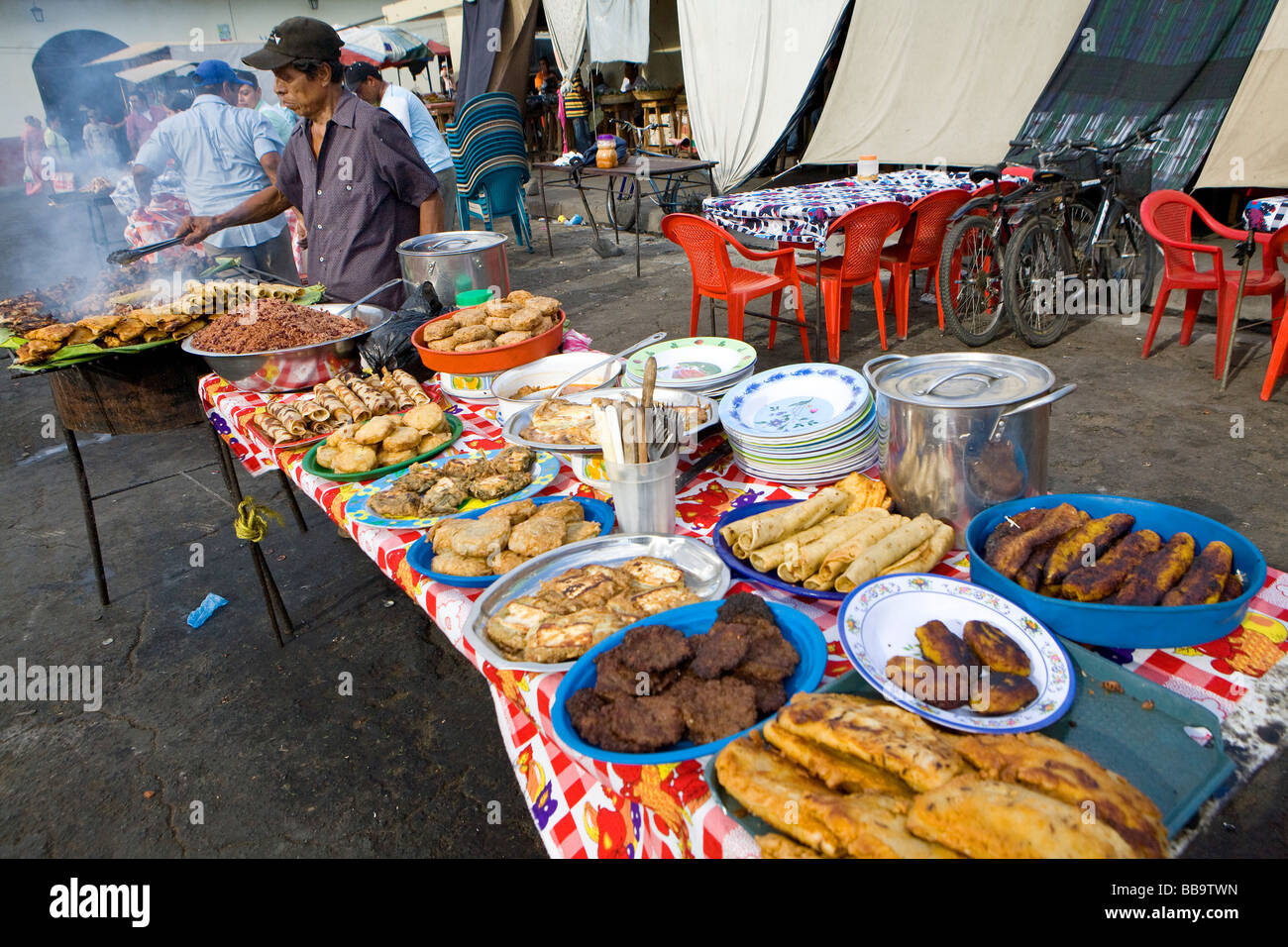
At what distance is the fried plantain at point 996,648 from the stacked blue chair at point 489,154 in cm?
990

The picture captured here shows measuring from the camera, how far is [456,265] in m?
3.47

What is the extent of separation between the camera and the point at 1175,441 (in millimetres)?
4777

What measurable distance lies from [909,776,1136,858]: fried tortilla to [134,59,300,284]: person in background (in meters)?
6.26

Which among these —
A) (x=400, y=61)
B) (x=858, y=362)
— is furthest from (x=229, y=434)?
(x=400, y=61)

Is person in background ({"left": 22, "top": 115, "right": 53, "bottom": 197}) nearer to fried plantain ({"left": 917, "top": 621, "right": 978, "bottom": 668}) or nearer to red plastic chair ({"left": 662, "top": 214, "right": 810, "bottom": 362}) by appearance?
red plastic chair ({"left": 662, "top": 214, "right": 810, "bottom": 362})

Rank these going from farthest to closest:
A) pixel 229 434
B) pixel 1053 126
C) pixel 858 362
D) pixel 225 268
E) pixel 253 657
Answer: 1. pixel 1053 126
2. pixel 858 362
3. pixel 225 268
4. pixel 253 657
5. pixel 229 434

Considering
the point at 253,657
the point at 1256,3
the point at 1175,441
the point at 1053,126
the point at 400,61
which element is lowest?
the point at 253,657

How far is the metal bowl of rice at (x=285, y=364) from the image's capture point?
2.82 m

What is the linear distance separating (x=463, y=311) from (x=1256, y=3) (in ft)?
26.8

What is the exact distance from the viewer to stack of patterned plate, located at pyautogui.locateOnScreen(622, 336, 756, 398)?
251cm

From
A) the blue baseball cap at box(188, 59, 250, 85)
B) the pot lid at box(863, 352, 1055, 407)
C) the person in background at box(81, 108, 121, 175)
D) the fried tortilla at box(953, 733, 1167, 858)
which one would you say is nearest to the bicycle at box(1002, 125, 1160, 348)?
the pot lid at box(863, 352, 1055, 407)

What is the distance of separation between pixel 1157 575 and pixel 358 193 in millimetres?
3803

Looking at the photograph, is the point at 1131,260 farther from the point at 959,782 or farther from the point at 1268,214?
the point at 959,782
